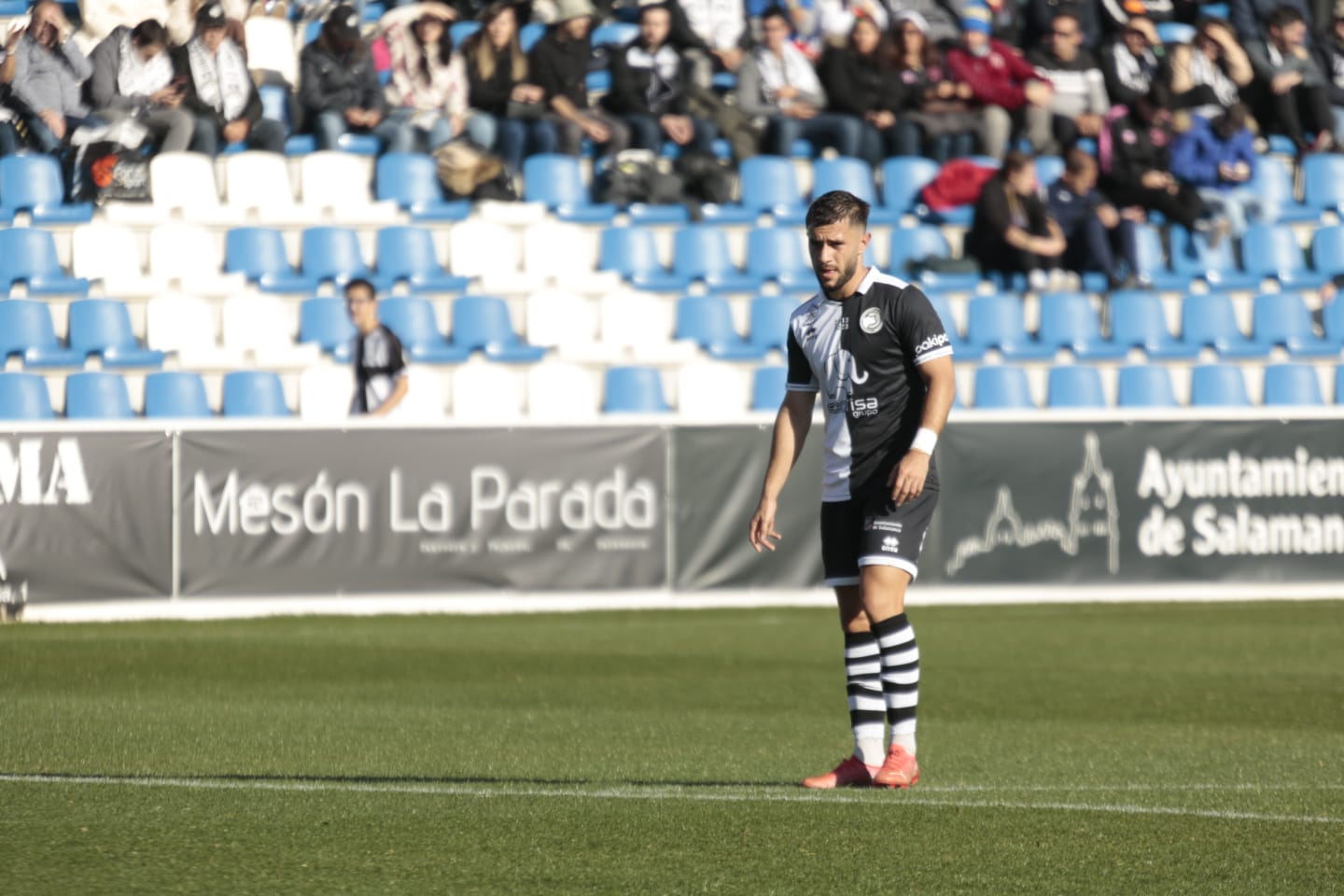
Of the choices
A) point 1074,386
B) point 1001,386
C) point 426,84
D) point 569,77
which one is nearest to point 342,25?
point 426,84

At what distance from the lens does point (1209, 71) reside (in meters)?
23.0

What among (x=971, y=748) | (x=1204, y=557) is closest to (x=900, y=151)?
(x=1204, y=557)

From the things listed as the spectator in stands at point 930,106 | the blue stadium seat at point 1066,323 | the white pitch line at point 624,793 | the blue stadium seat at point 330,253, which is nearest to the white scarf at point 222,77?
the blue stadium seat at point 330,253

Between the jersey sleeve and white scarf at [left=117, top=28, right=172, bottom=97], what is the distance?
1320 cm

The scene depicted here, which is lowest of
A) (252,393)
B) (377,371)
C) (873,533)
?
(873,533)

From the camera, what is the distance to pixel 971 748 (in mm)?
8609

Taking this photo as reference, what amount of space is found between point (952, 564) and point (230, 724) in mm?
8818

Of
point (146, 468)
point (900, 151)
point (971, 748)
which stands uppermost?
point (900, 151)

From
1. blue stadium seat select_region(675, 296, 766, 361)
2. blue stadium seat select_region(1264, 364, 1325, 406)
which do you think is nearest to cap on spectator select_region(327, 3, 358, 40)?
blue stadium seat select_region(675, 296, 766, 361)

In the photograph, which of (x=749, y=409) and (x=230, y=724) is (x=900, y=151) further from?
(x=230, y=724)

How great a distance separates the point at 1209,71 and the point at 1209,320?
3.49 meters

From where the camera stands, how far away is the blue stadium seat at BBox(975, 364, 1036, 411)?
19250mm

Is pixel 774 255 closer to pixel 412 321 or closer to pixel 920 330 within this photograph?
pixel 412 321

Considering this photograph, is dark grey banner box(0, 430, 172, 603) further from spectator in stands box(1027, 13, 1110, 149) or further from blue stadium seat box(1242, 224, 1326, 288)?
blue stadium seat box(1242, 224, 1326, 288)
